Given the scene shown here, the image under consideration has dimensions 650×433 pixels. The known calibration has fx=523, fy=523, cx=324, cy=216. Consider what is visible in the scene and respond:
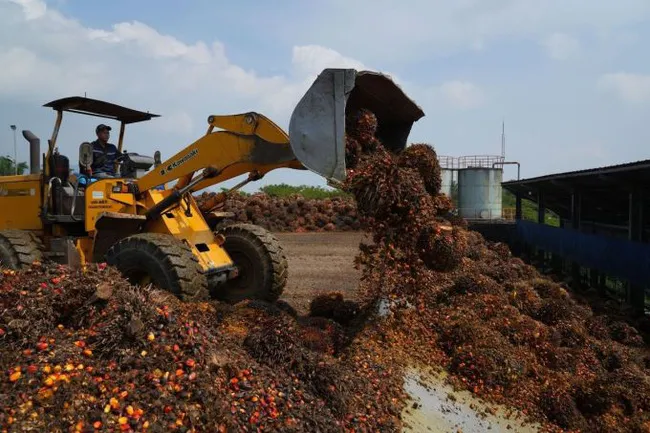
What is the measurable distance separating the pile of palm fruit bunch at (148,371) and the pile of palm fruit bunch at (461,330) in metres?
1.25

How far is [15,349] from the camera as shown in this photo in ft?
12.5

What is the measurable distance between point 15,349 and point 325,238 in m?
18.1

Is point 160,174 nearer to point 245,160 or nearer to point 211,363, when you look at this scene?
point 245,160

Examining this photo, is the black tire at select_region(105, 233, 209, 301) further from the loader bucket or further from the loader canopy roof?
the loader canopy roof

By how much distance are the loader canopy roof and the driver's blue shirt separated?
21.8 inches

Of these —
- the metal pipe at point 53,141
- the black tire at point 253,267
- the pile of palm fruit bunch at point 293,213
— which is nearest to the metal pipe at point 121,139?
the metal pipe at point 53,141

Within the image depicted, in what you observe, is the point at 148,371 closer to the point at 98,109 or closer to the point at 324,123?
the point at 324,123

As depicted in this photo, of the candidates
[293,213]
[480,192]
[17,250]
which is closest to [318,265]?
[17,250]

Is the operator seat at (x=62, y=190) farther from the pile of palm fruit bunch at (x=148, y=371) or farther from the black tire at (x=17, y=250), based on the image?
the pile of palm fruit bunch at (x=148, y=371)

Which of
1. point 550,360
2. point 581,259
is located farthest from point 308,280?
point 581,259

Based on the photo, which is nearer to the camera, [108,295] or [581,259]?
[108,295]

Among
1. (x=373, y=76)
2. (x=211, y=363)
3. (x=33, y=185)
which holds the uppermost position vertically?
(x=373, y=76)

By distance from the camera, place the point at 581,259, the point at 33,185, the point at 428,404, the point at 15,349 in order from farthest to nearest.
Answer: the point at 581,259, the point at 33,185, the point at 428,404, the point at 15,349

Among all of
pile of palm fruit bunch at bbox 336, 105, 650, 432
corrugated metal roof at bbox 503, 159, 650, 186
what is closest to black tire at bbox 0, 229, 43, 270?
pile of palm fruit bunch at bbox 336, 105, 650, 432
